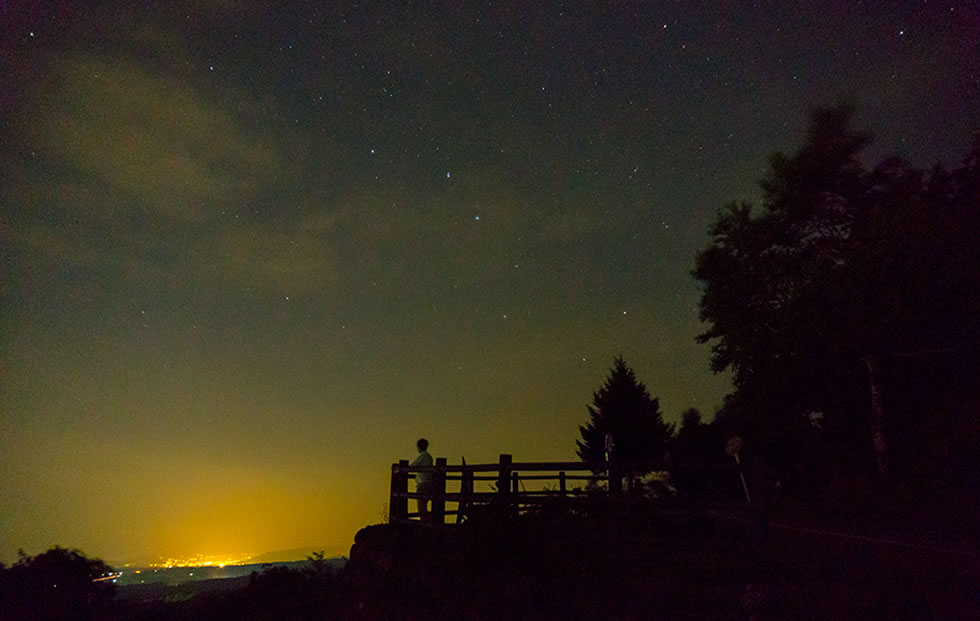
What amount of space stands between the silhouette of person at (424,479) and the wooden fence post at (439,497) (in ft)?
0.41

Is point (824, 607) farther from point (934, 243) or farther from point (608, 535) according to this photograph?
point (934, 243)

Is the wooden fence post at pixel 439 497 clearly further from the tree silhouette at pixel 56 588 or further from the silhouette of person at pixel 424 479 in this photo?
the tree silhouette at pixel 56 588

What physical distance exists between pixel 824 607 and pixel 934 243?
59.5 ft

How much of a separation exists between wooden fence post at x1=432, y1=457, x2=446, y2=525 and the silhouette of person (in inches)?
5.0

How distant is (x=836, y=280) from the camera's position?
73.3ft

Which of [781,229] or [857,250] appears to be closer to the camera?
[857,250]

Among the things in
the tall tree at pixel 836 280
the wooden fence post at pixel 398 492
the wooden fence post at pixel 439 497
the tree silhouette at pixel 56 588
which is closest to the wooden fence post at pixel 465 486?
the wooden fence post at pixel 439 497

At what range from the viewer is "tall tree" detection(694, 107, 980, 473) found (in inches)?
841

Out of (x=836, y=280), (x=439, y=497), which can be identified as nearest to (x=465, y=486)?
(x=439, y=497)

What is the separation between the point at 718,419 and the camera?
3619 cm

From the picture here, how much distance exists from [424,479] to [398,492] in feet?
4.49

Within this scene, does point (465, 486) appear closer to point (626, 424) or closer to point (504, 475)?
point (504, 475)

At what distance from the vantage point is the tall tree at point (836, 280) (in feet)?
70.1

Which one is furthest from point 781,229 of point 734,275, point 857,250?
point 857,250
